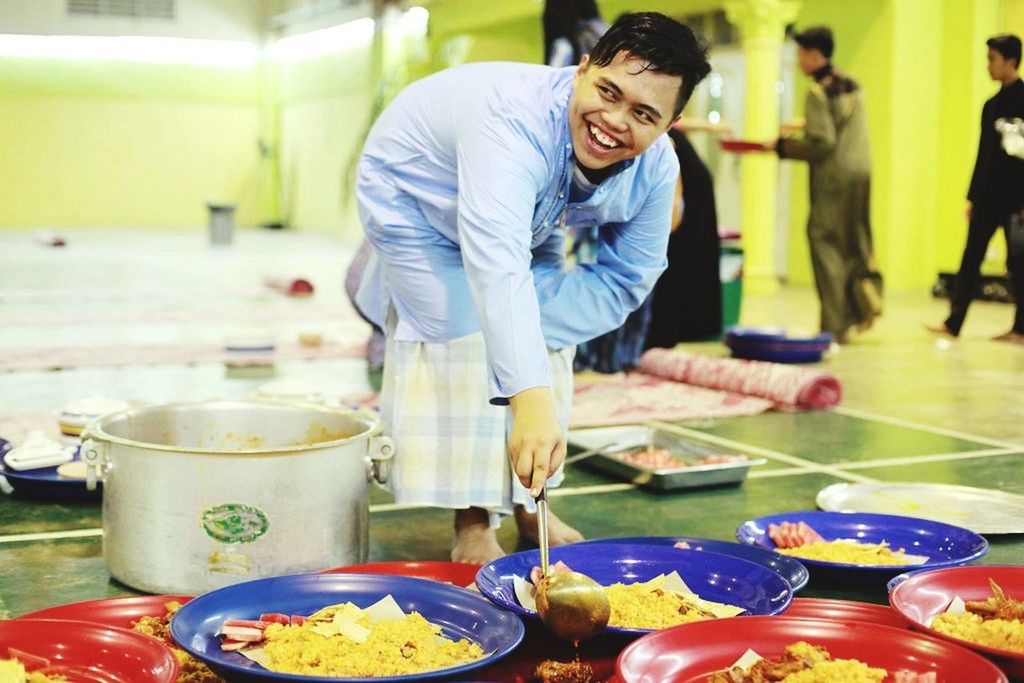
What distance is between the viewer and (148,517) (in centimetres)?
251

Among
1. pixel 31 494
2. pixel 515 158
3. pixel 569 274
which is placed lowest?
pixel 31 494

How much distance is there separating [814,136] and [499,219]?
5.41 meters

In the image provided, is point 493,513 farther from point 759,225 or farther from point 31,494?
point 759,225

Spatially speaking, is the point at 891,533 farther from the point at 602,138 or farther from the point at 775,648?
the point at 602,138

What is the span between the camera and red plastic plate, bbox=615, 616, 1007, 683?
1842 millimetres

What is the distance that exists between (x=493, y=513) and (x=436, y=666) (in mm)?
896

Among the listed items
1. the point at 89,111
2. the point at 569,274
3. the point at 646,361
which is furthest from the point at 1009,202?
the point at 89,111

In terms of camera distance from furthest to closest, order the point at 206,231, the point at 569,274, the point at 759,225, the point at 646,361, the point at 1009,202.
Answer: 1. the point at 206,231
2. the point at 759,225
3. the point at 1009,202
4. the point at 646,361
5. the point at 569,274

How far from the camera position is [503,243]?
215cm

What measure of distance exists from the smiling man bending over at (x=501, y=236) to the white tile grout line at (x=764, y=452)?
1.11m

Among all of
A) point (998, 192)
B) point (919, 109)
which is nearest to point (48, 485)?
point (998, 192)

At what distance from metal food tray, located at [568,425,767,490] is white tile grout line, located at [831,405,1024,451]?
2.60ft

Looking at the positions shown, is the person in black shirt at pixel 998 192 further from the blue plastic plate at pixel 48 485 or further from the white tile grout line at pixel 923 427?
the blue plastic plate at pixel 48 485

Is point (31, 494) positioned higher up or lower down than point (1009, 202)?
lower down
